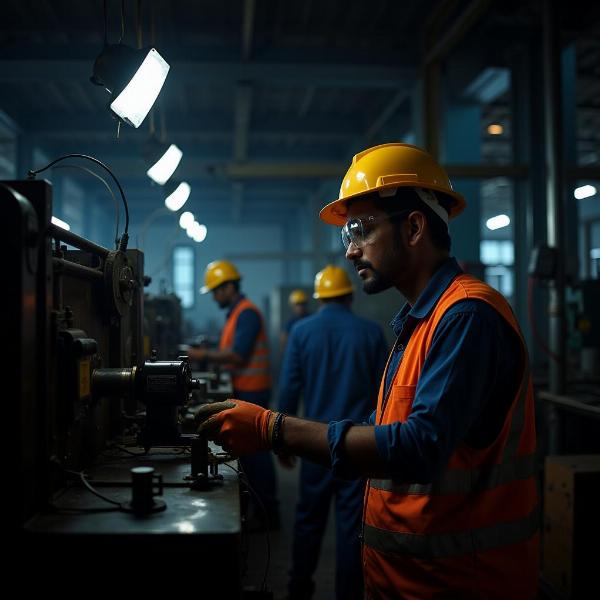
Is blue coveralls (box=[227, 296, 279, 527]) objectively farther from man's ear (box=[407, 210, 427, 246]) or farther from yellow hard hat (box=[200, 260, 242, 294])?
man's ear (box=[407, 210, 427, 246])

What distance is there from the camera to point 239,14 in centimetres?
491

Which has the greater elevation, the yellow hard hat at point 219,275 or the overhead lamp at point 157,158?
the overhead lamp at point 157,158

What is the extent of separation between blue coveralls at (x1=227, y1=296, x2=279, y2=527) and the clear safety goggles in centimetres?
266

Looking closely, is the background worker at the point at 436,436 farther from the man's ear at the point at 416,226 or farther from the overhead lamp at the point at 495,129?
the overhead lamp at the point at 495,129

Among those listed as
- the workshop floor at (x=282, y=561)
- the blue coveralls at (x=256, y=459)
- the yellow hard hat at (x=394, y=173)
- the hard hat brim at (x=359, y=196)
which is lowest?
the workshop floor at (x=282, y=561)

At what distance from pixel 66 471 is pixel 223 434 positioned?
14.2 inches

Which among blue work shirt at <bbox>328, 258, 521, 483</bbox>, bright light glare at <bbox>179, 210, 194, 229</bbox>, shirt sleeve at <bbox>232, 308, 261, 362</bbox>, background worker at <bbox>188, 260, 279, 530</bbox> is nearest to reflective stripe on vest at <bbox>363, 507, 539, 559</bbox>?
blue work shirt at <bbox>328, 258, 521, 483</bbox>

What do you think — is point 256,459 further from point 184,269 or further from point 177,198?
point 184,269

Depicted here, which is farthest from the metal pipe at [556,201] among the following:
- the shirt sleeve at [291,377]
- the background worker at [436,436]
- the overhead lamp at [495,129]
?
the overhead lamp at [495,129]

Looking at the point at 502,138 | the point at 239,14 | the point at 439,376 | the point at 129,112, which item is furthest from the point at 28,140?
the point at 439,376

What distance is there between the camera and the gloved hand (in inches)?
54.9

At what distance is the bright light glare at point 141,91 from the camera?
2.14 metres

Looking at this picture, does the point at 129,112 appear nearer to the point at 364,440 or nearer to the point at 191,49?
the point at 364,440

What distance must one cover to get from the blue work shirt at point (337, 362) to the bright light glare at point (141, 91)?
1.44 m
